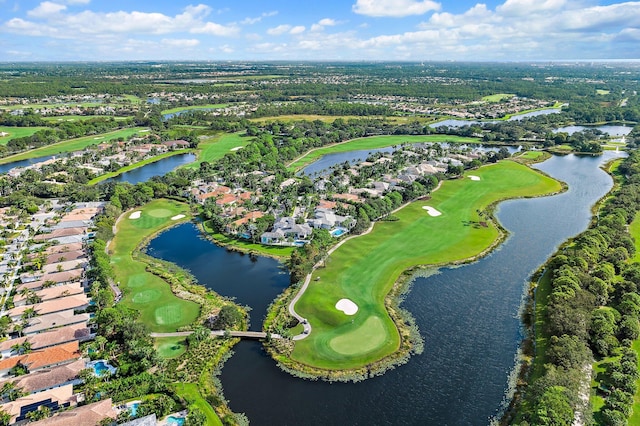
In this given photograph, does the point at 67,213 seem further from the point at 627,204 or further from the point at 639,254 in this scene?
the point at 627,204

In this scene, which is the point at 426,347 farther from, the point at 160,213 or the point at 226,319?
the point at 160,213

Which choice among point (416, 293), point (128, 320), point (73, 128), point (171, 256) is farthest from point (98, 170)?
point (416, 293)

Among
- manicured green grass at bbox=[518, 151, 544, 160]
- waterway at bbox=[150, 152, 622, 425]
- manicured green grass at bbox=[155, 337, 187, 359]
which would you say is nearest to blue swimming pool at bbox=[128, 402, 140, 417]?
manicured green grass at bbox=[155, 337, 187, 359]

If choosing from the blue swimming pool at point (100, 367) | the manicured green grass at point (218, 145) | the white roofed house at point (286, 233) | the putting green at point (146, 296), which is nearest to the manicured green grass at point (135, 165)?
the manicured green grass at point (218, 145)

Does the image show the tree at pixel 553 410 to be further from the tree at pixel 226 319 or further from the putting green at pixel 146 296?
the putting green at pixel 146 296

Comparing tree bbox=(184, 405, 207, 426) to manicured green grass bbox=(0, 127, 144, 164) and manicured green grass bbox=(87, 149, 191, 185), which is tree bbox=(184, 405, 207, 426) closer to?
manicured green grass bbox=(87, 149, 191, 185)

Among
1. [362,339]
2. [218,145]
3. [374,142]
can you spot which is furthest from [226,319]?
[374,142]
